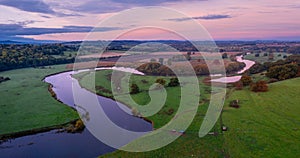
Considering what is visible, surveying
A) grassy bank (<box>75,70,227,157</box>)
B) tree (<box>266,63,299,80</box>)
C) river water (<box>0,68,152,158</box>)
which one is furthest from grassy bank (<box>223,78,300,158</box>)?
river water (<box>0,68,152,158</box>)

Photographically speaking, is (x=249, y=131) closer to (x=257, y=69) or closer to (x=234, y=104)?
(x=234, y=104)

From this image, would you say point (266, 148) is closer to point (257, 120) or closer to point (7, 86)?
point (257, 120)

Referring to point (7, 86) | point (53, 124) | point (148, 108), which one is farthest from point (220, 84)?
point (7, 86)

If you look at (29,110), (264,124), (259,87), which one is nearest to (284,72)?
(259,87)

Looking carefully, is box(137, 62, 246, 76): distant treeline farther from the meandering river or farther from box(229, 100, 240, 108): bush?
the meandering river

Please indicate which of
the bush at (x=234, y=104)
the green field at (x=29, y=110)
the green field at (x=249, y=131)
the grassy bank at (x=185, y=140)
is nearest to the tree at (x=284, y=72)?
the green field at (x=249, y=131)

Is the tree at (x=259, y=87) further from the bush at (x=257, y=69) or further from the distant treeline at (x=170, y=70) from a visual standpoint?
the distant treeline at (x=170, y=70)
